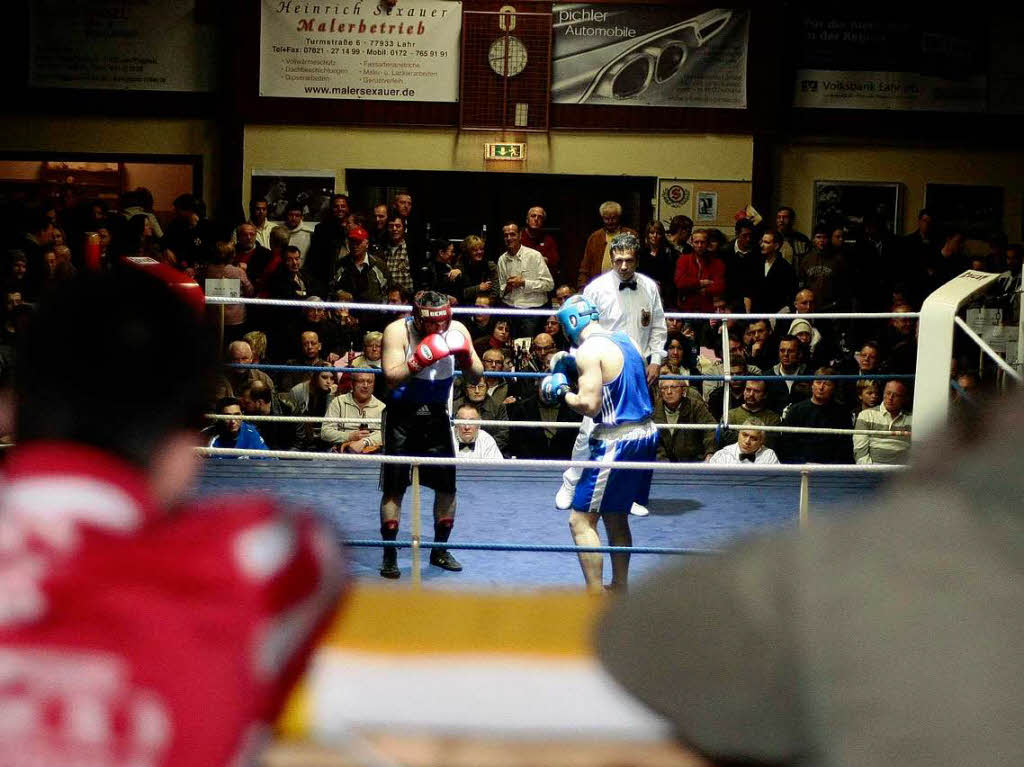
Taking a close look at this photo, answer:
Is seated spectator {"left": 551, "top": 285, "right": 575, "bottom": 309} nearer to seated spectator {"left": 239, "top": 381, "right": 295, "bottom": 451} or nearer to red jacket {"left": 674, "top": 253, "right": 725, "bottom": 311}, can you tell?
red jacket {"left": 674, "top": 253, "right": 725, "bottom": 311}

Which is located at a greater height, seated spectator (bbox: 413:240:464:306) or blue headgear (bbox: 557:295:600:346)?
seated spectator (bbox: 413:240:464:306)

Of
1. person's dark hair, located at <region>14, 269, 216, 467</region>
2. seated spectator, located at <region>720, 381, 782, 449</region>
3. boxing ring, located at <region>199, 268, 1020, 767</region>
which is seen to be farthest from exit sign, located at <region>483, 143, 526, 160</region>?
person's dark hair, located at <region>14, 269, 216, 467</region>

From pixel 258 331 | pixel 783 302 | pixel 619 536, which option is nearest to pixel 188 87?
pixel 258 331

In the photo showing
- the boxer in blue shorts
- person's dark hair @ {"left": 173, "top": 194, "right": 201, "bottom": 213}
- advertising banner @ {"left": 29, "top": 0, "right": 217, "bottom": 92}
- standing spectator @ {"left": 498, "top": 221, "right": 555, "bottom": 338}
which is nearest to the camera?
the boxer in blue shorts

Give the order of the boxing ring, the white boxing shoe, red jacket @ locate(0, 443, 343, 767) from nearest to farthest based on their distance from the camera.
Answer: red jacket @ locate(0, 443, 343, 767)
the boxing ring
the white boxing shoe

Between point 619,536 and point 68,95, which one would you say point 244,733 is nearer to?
point 619,536

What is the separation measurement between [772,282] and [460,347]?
371 cm

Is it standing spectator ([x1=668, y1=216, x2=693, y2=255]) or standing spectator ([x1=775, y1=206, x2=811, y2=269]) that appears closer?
standing spectator ([x1=668, y1=216, x2=693, y2=255])

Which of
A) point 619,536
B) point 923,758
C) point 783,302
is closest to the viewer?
point 923,758

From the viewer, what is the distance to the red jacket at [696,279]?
833 cm

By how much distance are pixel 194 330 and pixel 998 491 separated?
1.58 feet

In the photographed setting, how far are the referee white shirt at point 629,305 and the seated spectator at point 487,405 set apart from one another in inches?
39.0

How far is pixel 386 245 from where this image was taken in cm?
853

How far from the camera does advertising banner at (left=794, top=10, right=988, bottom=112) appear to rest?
10961 millimetres
